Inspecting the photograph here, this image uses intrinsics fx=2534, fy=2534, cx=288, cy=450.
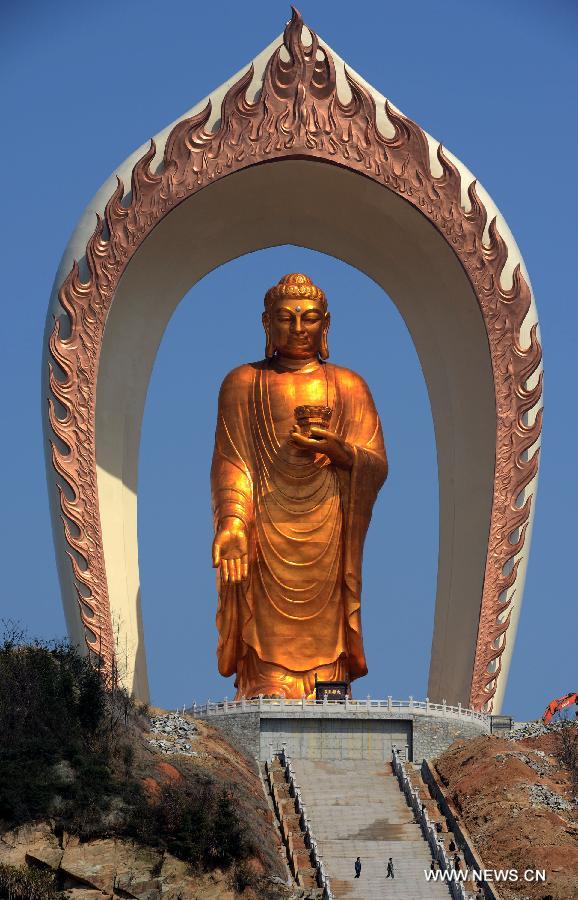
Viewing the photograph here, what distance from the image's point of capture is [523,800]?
90.7 feet

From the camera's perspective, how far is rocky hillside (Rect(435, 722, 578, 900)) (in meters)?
26.2

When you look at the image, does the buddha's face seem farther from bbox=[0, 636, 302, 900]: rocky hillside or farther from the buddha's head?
bbox=[0, 636, 302, 900]: rocky hillside

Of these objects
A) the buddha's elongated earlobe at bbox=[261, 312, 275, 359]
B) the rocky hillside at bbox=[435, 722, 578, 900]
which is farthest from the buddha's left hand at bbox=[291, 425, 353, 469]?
the rocky hillside at bbox=[435, 722, 578, 900]

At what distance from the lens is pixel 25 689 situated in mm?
27906

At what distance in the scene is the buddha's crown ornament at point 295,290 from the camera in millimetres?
33031

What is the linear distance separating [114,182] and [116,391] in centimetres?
265

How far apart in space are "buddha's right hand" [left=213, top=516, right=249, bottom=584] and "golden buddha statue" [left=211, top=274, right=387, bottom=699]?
0.01 m

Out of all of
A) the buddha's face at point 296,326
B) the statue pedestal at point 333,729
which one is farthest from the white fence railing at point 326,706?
the buddha's face at point 296,326

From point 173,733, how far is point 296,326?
254 inches

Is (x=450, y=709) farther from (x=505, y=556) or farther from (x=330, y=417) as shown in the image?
(x=330, y=417)

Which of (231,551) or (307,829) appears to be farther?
(231,551)

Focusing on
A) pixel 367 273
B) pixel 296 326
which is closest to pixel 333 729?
pixel 296 326

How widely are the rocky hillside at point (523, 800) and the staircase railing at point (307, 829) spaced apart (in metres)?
1.71

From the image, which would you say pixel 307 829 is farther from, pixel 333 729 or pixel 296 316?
pixel 296 316
